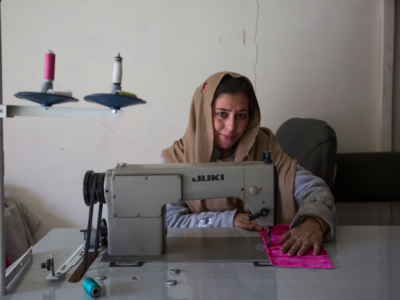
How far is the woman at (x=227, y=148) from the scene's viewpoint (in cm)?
142

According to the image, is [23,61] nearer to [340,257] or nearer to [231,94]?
[231,94]

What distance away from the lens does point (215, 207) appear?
1501 mm

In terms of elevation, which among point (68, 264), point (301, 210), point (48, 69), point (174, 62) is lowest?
point (68, 264)

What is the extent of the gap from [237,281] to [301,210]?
A: 0.46 metres

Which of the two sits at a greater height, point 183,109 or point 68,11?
point 68,11

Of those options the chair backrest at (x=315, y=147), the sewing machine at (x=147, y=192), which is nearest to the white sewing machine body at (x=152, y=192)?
the sewing machine at (x=147, y=192)

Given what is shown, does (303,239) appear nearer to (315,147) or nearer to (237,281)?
(237,281)

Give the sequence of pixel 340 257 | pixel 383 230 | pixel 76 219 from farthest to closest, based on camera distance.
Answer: pixel 76 219, pixel 383 230, pixel 340 257

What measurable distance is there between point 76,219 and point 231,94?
1.66 metres

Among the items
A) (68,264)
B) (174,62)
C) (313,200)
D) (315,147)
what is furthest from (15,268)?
(174,62)

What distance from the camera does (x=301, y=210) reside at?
1174mm

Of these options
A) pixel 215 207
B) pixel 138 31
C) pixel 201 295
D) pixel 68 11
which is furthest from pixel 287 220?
pixel 68 11

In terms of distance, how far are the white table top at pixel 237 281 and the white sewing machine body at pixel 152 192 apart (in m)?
0.08

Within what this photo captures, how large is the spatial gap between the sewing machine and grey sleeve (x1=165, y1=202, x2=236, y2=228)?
346mm
